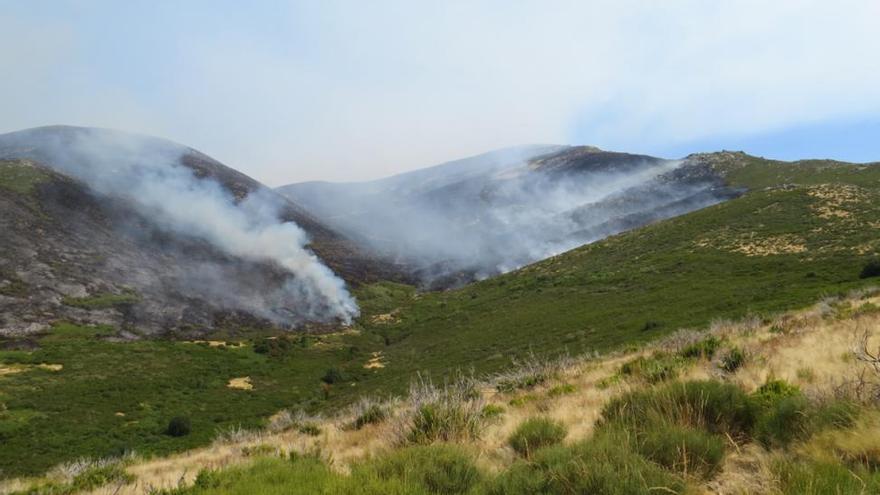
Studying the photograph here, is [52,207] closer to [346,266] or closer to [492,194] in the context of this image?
[346,266]

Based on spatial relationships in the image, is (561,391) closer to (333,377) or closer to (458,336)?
(333,377)

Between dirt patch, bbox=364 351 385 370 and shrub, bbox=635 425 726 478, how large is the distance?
45129mm

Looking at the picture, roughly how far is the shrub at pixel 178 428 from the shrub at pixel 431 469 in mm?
30382

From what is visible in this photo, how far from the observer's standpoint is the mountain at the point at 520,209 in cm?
10525

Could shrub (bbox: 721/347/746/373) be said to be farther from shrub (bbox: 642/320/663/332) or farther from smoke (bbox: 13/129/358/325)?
smoke (bbox: 13/129/358/325)

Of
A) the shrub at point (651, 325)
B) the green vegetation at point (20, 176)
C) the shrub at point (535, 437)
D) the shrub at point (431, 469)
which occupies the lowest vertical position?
the shrub at point (651, 325)

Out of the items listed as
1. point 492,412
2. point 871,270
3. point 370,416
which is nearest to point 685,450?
point 492,412

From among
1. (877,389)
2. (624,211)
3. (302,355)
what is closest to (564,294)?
(302,355)

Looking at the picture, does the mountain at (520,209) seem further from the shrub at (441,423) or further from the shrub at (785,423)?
the shrub at (785,423)

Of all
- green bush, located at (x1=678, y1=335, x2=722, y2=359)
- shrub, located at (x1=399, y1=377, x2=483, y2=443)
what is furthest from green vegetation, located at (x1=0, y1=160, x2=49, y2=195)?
green bush, located at (x1=678, y1=335, x2=722, y2=359)

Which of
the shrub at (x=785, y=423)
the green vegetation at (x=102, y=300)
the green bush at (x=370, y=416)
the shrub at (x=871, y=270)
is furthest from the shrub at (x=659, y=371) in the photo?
the green vegetation at (x=102, y=300)

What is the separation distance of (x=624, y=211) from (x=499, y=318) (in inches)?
2859

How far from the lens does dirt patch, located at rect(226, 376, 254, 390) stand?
4221cm

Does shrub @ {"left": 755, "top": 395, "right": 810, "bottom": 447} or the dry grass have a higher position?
shrub @ {"left": 755, "top": 395, "right": 810, "bottom": 447}
